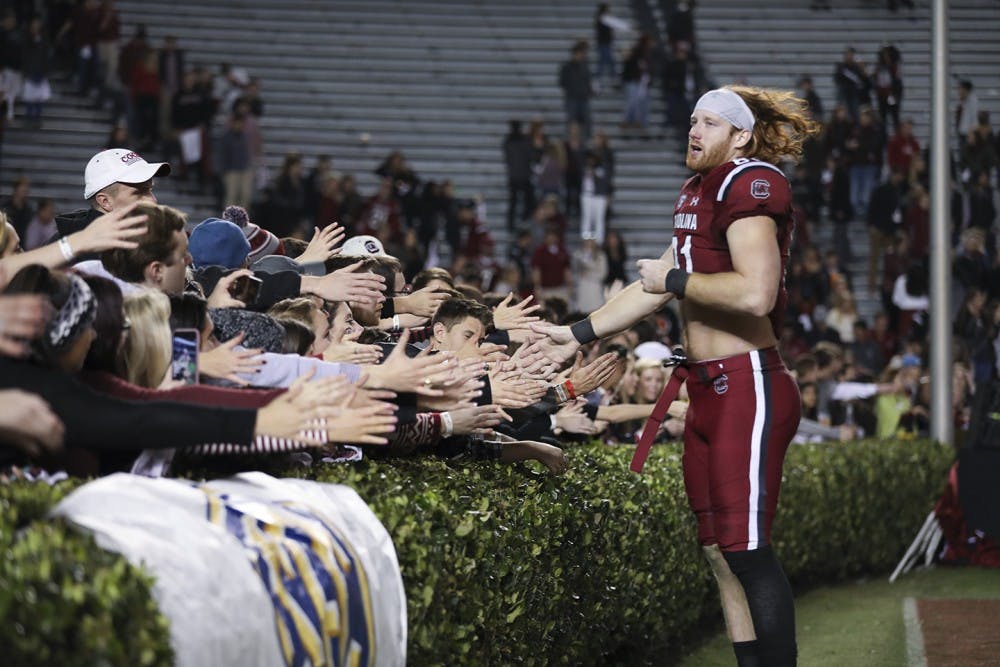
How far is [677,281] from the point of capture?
6.18m

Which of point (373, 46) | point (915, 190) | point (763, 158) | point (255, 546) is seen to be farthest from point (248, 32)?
point (255, 546)

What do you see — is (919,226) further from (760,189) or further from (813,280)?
(760,189)

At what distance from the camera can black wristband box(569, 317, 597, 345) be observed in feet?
21.5

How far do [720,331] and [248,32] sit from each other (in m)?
26.8

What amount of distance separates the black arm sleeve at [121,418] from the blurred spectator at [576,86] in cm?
2494

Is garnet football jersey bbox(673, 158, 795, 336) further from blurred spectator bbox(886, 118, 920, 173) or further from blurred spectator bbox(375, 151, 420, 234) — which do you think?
blurred spectator bbox(886, 118, 920, 173)

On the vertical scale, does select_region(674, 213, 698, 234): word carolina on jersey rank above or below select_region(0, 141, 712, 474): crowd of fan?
above

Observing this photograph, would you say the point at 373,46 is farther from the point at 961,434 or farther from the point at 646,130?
the point at 961,434

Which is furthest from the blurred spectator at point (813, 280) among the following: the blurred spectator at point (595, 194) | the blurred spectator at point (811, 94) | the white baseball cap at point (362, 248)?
the white baseball cap at point (362, 248)

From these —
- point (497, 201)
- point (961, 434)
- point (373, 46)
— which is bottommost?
point (961, 434)

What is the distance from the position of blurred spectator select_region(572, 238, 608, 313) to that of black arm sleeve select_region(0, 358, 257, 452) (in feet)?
63.5

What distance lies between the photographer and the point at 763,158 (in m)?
6.66

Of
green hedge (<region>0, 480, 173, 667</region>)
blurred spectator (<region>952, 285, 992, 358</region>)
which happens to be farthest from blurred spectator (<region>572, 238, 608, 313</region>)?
green hedge (<region>0, 480, 173, 667</region>)

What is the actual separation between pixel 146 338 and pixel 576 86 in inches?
969
